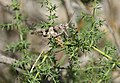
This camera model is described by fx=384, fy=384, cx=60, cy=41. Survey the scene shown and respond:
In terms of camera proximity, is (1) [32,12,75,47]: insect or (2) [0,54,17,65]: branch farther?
(2) [0,54,17,65]: branch

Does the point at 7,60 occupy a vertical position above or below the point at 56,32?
below

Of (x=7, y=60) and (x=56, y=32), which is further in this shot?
(x=7, y=60)

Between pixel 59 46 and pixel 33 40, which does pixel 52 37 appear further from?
pixel 33 40

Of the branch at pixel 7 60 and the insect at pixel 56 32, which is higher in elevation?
the insect at pixel 56 32

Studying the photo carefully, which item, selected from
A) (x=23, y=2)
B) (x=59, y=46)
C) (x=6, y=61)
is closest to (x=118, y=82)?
(x=23, y=2)

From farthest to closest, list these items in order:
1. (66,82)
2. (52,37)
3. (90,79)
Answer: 1. (66,82)
2. (90,79)
3. (52,37)

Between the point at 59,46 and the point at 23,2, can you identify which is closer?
the point at 59,46

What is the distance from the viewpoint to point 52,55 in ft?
4.16

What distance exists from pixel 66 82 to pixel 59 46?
56cm

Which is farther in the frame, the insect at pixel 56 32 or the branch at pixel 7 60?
the branch at pixel 7 60

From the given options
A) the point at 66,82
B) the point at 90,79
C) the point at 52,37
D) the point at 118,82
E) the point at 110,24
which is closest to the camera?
the point at 52,37

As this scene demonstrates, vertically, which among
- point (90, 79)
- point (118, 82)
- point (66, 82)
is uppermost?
point (90, 79)

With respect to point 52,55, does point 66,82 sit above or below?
below

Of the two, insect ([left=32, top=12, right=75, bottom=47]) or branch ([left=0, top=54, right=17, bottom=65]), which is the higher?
insect ([left=32, top=12, right=75, bottom=47])
